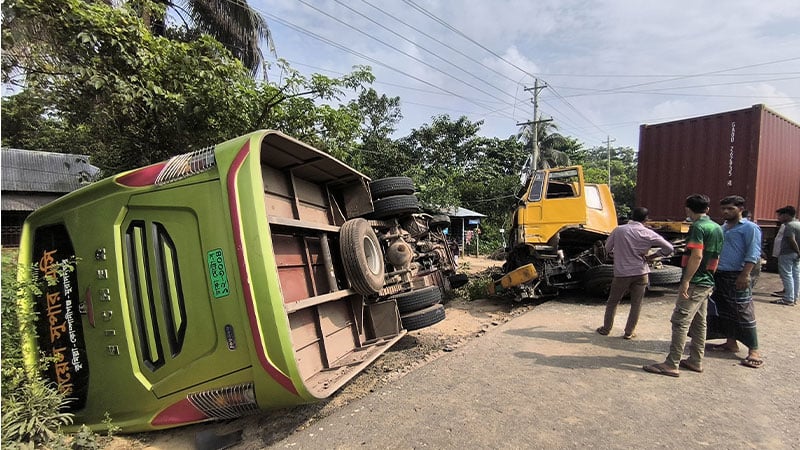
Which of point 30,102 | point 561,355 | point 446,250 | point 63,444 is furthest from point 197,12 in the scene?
point 561,355

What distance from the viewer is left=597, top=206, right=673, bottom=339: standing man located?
4.65 metres

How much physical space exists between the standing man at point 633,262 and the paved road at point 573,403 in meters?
0.33

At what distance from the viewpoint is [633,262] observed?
15.4 ft

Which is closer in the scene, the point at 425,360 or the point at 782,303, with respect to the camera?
the point at 425,360

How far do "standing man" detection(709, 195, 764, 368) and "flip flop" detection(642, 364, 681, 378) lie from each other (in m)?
0.85

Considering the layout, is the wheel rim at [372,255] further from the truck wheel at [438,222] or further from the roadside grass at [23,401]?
the truck wheel at [438,222]

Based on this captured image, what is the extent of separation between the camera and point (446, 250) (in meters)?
7.03

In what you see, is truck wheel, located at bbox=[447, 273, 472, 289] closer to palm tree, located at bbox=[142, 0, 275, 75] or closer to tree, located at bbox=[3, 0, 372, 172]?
tree, located at bbox=[3, 0, 372, 172]

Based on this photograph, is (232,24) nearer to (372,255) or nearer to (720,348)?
(372,255)

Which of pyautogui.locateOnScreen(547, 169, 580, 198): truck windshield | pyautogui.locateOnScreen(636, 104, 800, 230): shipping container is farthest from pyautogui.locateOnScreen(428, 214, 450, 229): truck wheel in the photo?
pyautogui.locateOnScreen(636, 104, 800, 230): shipping container

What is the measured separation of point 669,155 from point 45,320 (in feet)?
34.9

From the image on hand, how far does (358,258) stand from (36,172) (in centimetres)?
1938

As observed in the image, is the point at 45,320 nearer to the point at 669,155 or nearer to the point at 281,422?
the point at 281,422

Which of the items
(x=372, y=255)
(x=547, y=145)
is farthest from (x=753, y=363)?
(x=547, y=145)
